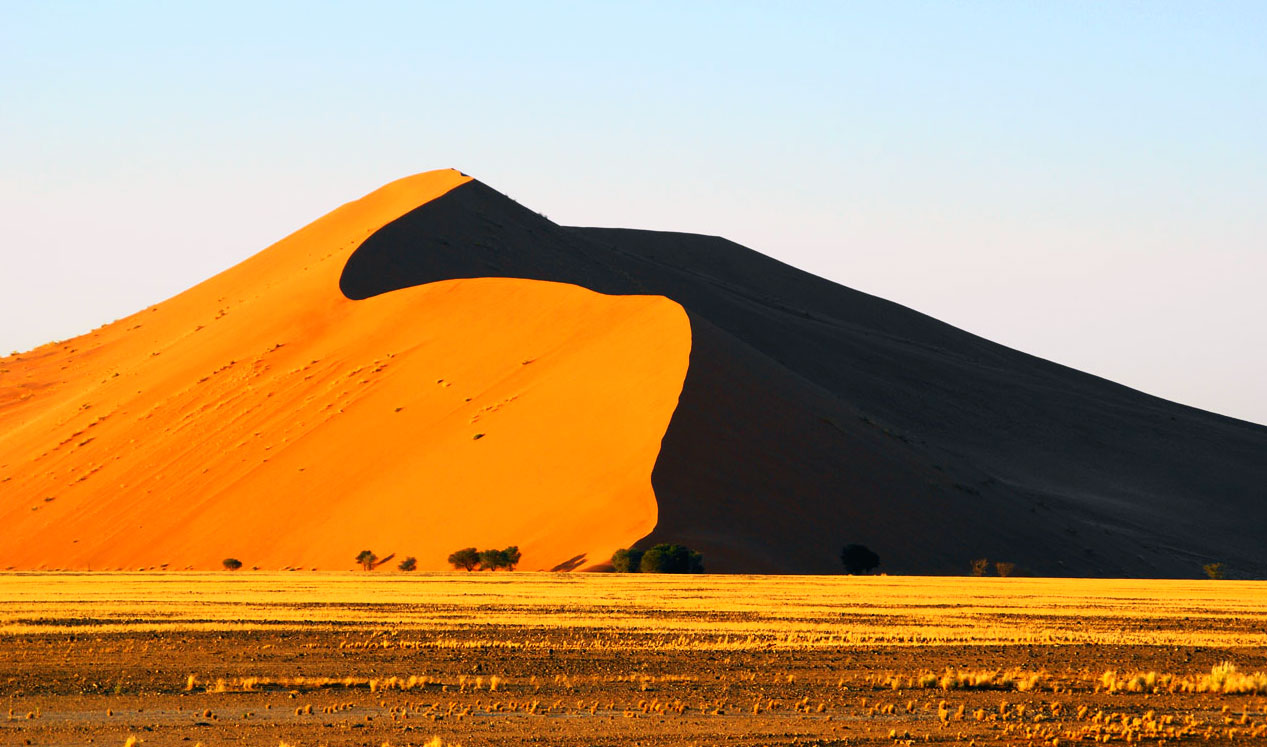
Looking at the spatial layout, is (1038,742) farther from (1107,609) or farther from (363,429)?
(363,429)

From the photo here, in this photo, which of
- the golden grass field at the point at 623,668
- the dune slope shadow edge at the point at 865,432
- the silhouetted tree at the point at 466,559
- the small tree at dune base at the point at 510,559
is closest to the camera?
the golden grass field at the point at 623,668

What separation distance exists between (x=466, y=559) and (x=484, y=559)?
0.63 meters

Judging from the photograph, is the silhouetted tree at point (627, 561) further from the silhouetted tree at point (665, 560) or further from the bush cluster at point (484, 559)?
the bush cluster at point (484, 559)

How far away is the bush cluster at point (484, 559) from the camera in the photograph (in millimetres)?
41375

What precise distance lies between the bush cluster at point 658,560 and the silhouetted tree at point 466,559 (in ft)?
15.0

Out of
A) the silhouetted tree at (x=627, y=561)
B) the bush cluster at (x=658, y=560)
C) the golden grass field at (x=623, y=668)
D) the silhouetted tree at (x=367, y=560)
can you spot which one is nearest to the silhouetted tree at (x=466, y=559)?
the silhouetted tree at (x=367, y=560)

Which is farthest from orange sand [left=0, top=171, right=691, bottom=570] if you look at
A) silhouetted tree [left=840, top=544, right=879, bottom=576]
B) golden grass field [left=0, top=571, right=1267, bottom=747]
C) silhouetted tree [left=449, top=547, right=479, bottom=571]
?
golden grass field [left=0, top=571, right=1267, bottom=747]

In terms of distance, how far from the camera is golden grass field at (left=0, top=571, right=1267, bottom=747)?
14.4 meters

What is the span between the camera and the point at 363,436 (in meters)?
53.1

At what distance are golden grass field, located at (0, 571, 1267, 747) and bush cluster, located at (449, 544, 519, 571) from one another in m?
8.34

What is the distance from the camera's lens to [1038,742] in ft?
45.3

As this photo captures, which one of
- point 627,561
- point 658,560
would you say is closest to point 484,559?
point 627,561

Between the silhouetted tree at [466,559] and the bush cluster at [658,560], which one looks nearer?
the bush cluster at [658,560]

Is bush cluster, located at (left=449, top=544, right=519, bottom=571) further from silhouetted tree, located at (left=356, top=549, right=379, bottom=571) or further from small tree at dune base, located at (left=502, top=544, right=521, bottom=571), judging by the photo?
silhouetted tree, located at (left=356, top=549, right=379, bottom=571)
